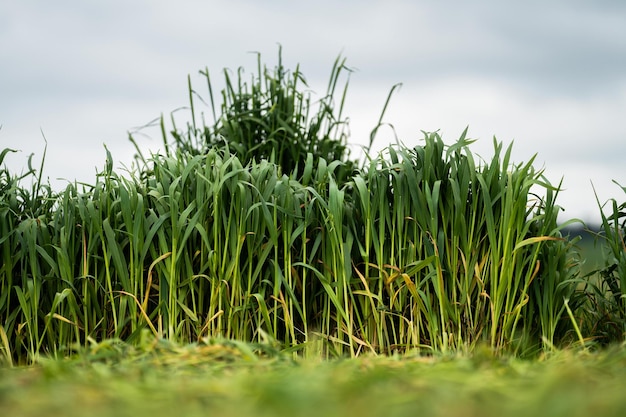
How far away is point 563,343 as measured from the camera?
2699 millimetres

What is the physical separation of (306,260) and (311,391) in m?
1.56

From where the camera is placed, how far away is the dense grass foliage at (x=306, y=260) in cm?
245

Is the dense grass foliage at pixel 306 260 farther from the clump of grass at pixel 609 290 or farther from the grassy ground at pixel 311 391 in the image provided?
the grassy ground at pixel 311 391

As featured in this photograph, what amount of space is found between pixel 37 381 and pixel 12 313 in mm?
1574

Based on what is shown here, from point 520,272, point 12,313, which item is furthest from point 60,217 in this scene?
point 520,272

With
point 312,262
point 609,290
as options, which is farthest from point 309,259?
point 609,290

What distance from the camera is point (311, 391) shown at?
1.04 meters

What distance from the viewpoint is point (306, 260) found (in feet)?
8.52

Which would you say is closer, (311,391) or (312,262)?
(311,391)

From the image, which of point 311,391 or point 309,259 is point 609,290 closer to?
point 309,259

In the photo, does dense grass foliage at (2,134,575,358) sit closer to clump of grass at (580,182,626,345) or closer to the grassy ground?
clump of grass at (580,182,626,345)

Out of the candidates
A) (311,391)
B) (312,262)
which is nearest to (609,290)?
(312,262)

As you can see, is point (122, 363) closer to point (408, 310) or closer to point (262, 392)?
point (262, 392)

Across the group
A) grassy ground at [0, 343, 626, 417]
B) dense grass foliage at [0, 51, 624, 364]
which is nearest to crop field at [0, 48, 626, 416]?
dense grass foliage at [0, 51, 624, 364]
